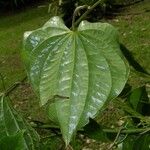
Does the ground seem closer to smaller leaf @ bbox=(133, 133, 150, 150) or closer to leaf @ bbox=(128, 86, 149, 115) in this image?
leaf @ bbox=(128, 86, 149, 115)

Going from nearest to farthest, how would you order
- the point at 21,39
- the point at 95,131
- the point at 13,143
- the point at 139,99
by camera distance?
the point at 13,143 < the point at 95,131 < the point at 139,99 < the point at 21,39

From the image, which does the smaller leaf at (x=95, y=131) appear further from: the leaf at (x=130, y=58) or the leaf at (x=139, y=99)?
the leaf at (x=139, y=99)

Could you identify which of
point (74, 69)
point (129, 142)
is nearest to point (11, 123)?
point (74, 69)

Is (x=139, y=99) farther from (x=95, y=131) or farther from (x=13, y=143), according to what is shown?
(x=13, y=143)

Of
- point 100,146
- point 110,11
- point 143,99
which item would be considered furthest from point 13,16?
point 143,99

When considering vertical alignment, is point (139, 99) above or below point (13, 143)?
below

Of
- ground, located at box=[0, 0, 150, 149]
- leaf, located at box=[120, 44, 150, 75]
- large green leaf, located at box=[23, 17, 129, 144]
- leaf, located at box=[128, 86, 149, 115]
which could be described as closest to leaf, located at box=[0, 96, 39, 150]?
large green leaf, located at box=[23, 17, 129, 144]
